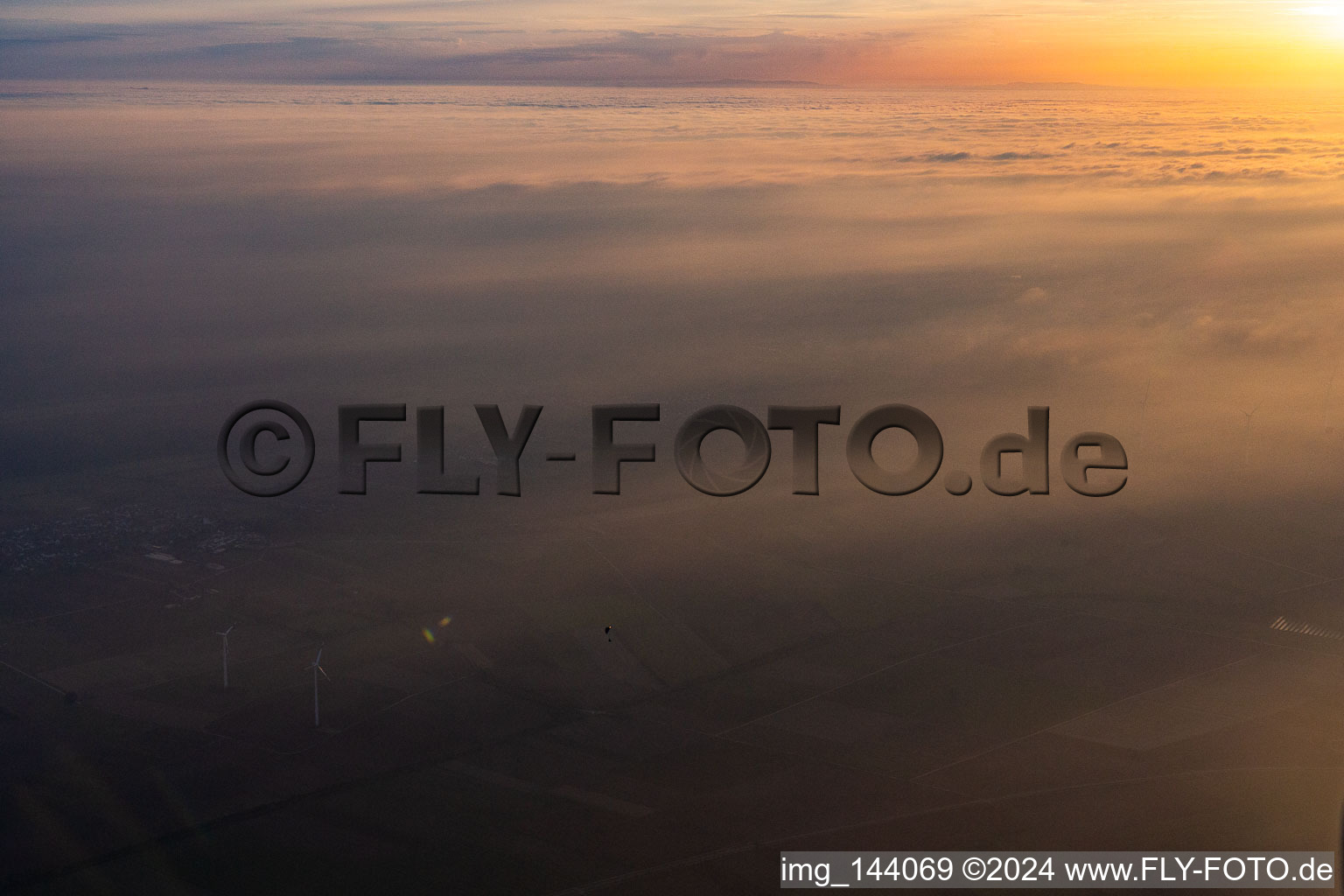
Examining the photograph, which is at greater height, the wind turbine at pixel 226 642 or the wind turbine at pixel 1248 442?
the wind turbine at pixel 1248 442

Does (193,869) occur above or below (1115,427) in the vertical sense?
below

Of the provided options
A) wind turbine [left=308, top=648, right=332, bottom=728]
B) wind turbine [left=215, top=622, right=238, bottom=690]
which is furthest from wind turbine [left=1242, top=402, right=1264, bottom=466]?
wind turbine [left=215, top=622, right=238, bottom=690]

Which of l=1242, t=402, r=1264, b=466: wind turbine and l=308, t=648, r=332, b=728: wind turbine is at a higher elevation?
l=1242, t=402, r=1264, b=466: wind turbine

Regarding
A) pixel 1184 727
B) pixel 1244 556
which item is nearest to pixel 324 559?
pixel 1184 727

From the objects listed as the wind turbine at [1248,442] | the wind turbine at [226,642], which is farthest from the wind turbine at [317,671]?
the wind turbine at [1248,442]

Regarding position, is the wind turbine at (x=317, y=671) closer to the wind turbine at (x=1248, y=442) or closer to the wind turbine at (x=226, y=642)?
the wind turbine at (x=226, y=642)

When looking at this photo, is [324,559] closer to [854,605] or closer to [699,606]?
[699,606]

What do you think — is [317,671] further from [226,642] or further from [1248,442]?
[1248,442]

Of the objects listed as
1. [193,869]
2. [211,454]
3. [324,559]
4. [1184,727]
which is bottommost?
[193,869]

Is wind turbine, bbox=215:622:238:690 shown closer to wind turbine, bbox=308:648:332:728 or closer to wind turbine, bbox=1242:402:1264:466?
wind turbine, bbox=308:648:332:728

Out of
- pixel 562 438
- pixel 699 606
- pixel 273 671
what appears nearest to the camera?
pixel 273 671

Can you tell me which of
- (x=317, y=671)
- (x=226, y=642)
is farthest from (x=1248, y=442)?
(x=226, y=642)
